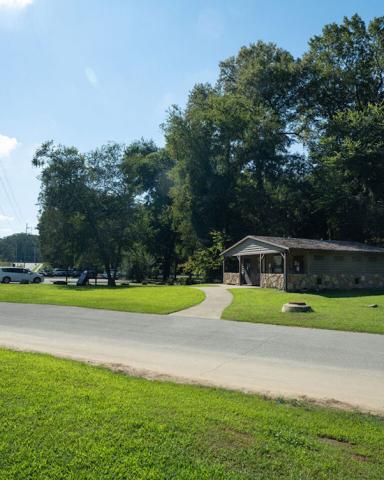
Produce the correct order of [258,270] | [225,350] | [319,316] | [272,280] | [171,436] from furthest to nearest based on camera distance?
[258,270] < [272,280] < [319,316] < [225,350] < [171,436]

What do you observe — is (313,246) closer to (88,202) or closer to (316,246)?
(316,246)

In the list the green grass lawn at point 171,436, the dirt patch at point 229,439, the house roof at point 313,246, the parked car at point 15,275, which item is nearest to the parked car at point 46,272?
the parked car at point 15,275

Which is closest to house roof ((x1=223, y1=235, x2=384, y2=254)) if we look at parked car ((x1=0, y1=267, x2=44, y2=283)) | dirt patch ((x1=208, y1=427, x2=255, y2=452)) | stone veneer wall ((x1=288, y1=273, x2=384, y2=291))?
stone veneer wall ((x1=288, y1=273, x2=384, y2=291))

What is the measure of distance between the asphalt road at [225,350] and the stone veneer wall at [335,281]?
1356 cm

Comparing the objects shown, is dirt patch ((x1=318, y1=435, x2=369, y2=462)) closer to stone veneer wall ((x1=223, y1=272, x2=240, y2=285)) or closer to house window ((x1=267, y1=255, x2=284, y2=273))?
house window ((x1=267, y1=255, x2=284, y2=273))

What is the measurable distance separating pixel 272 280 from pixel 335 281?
4.13m

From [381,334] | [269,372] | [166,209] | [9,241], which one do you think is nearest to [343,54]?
[166,209]

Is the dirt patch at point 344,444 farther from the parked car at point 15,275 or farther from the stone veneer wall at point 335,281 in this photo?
the parked car at point 15,275

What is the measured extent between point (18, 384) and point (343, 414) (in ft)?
13.6

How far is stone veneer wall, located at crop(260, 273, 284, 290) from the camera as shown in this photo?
27.4m

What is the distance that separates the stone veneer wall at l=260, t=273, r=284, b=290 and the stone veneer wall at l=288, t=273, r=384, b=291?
71cm

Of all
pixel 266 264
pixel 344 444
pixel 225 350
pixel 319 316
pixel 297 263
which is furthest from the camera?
pixel 266 264

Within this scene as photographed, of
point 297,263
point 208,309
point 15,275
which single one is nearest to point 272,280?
point 297,263

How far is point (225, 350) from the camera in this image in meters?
9.67
